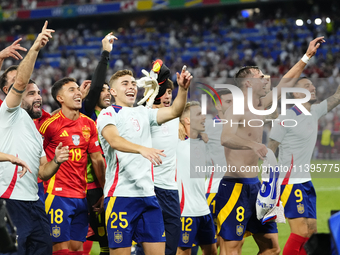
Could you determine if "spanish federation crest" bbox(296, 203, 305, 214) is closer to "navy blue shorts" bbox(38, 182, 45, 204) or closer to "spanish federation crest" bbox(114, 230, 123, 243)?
"spanish federation crest" bbox(114, 230, 123, 243)

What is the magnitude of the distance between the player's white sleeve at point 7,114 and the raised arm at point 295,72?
3016mm

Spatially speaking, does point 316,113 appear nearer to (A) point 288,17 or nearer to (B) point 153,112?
(B) point 153,112

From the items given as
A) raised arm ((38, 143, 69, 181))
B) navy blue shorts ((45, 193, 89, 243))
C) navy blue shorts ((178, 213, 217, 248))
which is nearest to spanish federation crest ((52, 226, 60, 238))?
navy blue shorts ((45, 193, 89, 243))

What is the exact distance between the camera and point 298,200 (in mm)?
5699

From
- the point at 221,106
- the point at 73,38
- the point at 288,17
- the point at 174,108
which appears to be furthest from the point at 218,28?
the point at 174,108

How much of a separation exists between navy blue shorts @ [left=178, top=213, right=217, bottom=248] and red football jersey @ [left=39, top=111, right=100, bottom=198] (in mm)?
1310

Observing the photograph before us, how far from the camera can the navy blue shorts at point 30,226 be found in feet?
14.2

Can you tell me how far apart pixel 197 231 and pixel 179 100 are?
6.97ft

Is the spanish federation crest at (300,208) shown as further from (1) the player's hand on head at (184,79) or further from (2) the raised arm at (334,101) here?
(1) the player's hand on head at (184,79)

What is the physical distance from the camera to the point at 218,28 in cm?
3136

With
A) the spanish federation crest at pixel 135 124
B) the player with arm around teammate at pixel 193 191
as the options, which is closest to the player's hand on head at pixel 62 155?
the spanish federation crest at pixel 135 124

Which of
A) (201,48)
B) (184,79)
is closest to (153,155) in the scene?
(184,79)

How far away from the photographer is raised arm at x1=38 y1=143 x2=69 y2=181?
14.6ft

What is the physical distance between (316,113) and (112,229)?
3298 mm
